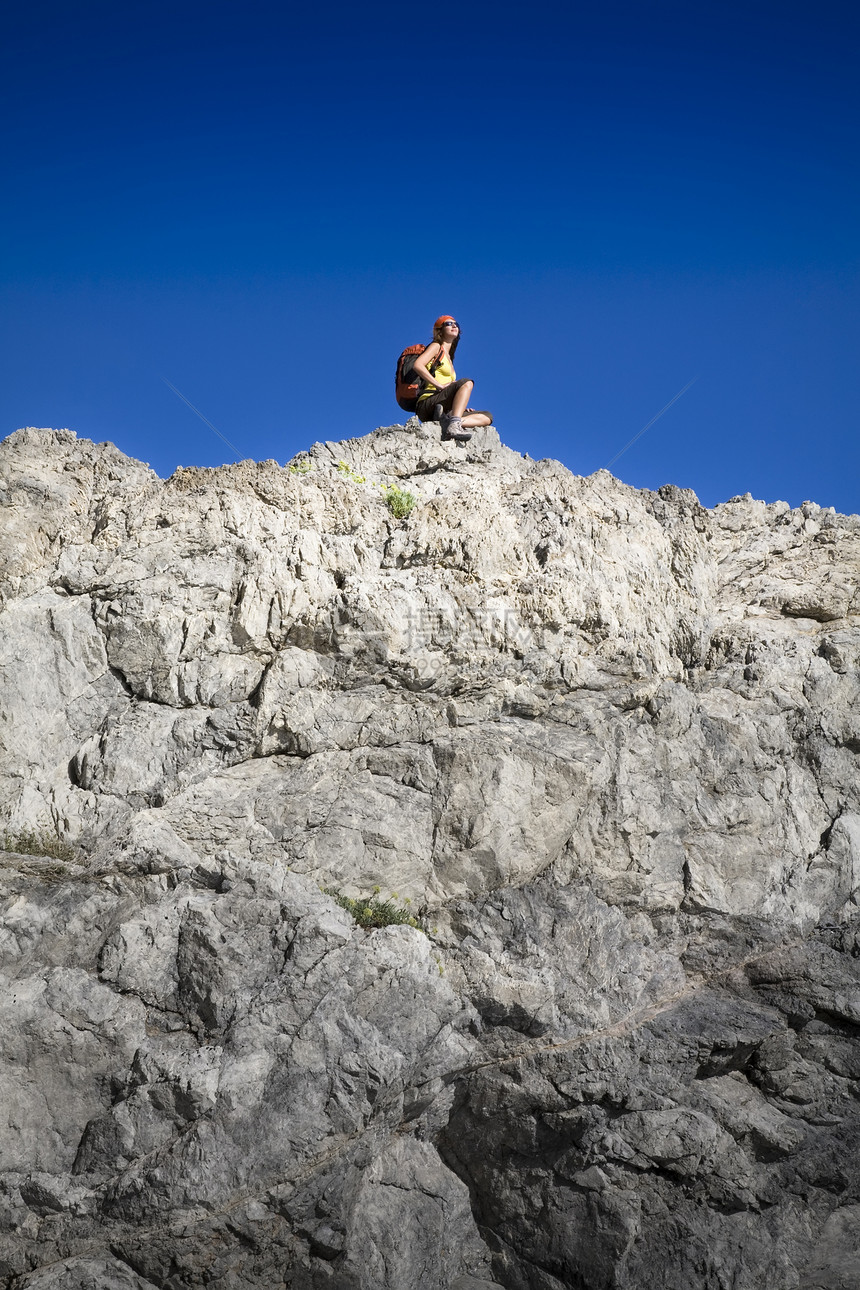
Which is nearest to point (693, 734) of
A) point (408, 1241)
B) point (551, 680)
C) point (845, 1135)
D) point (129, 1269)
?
point (551, 680)

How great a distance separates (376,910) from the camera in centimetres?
974

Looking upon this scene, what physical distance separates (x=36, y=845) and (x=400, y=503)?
22.2 feet

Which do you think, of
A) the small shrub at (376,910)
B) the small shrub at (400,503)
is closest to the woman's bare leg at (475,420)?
the small shrub at (400,503)

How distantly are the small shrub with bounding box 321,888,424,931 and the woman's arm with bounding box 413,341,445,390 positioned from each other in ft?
30.2

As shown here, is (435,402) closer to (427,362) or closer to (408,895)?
(427,362)

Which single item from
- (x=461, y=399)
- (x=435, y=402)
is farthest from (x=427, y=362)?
(x=461, y=399)

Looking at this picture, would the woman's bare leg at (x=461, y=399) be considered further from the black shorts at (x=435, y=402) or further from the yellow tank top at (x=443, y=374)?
the yellow tank top at (x=443, y=374)

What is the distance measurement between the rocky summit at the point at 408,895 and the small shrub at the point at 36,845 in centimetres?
5

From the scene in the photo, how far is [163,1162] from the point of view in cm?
779

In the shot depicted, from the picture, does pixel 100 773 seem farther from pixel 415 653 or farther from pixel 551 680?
pixel 551 680

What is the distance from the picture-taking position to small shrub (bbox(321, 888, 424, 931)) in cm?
959

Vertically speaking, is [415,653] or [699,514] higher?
[699,514]

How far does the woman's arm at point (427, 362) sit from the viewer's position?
15305 millimetres

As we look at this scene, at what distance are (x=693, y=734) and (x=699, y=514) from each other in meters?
5.08
